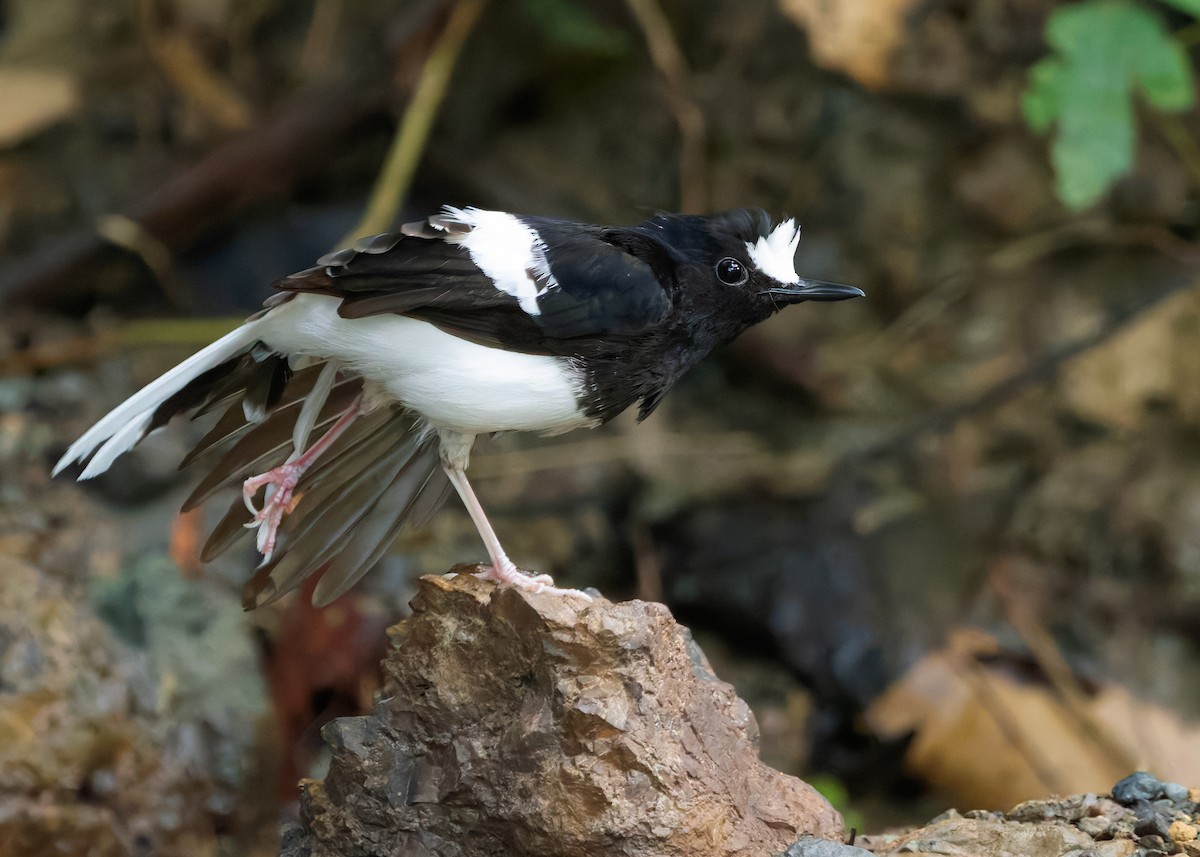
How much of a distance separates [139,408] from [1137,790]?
275cm

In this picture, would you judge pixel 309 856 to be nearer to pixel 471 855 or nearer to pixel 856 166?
pixel 471 855

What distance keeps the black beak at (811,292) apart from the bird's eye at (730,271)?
91mm

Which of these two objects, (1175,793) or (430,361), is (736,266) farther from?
(1175,793)

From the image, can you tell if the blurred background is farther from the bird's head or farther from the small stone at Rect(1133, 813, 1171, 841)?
the bird's head

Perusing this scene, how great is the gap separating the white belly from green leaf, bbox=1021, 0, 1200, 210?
101 inches

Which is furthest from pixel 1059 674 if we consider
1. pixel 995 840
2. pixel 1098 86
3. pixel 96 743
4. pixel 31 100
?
pixel 31 100

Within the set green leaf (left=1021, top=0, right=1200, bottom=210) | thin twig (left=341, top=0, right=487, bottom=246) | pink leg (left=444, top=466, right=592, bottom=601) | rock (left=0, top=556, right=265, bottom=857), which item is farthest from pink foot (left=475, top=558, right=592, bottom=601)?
thin twig (left=341, top=0, right=487, bottom=246)

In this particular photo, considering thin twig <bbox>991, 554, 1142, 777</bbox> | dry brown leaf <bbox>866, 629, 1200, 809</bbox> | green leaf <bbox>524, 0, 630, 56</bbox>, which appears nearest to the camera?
dry brown leaf <bbox>866, 629, 1200, 809</bbox>

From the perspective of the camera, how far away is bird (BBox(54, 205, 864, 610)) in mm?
3514

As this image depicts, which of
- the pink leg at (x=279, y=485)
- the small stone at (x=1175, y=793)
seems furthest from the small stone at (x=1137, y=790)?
the pink leg at (x=279, y=485)

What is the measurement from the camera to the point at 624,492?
22.6 ft

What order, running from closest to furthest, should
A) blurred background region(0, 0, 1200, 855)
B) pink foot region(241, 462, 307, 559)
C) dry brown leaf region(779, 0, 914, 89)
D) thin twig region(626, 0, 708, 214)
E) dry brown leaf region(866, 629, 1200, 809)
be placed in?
pink foot region(241, 462, 307, 559), dry brown leaf region(866, 629, 1200, 809), blurred background region(0, 0, 1200, 855), dry brown leaf region(779, 0, 914, 89), thin twig region(626, 0, 708, 214)

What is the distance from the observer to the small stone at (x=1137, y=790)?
3.48 meters

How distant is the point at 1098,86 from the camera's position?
205 inches
